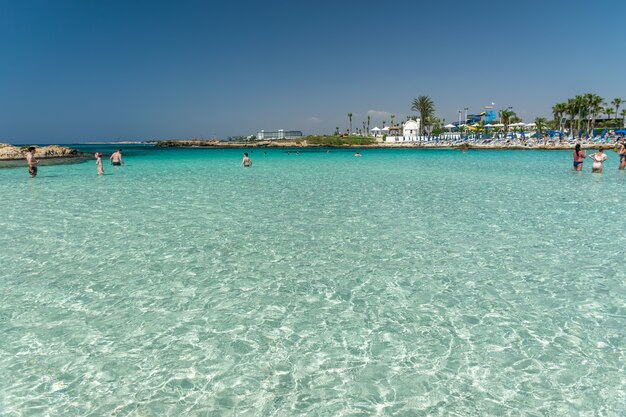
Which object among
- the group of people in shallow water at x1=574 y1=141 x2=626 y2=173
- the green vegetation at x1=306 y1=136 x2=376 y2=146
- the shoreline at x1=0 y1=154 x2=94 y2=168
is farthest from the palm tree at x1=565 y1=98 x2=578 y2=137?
the shoreline at x1=0 y1=154 x2=94 y2=168

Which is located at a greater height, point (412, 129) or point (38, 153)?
point (412, 129)

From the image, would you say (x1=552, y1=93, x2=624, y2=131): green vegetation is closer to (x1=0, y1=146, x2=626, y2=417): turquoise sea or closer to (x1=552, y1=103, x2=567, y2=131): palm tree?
(x1=552, y1=103, x2=567, y2=131): palm tree

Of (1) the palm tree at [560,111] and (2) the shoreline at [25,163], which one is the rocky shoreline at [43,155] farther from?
(1) the palm tree at [560,111]

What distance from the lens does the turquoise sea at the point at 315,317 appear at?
3969 mm

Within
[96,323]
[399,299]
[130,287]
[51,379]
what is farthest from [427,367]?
[130,287]

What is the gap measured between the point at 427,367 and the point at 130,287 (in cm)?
526

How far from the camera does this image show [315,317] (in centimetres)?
569

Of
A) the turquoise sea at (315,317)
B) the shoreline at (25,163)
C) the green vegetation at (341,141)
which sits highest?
the green vegetation at (341,141)

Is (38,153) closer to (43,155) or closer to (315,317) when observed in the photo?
(43,155)

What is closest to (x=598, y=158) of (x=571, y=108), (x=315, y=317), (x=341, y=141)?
(x=315, y=317)

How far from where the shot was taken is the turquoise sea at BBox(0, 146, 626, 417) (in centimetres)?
397

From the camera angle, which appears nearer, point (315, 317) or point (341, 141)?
point (315, 317)

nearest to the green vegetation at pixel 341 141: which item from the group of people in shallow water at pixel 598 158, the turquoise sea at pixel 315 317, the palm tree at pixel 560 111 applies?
the palm tree at pixel 560 111

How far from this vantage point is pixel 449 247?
29.9 feet
